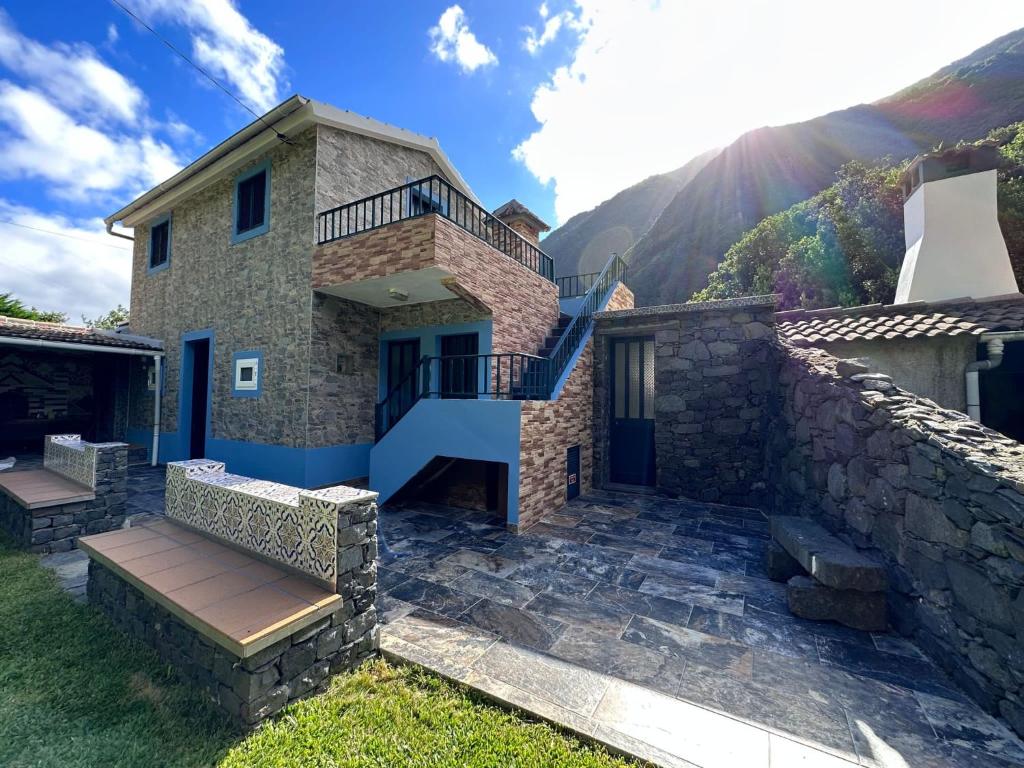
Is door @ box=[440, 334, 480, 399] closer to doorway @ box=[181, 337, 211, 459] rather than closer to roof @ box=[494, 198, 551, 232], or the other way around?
roof @ box=[494, 198, 551, 232]

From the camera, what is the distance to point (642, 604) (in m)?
3.79

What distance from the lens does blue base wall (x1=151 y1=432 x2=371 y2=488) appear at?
729 cm

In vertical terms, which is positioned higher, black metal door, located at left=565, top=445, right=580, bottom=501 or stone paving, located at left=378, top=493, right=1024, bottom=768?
black metal door, located at left=565, top=445, right=580, bottom=501

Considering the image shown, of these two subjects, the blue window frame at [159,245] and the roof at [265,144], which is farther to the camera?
the blue window frame at [159,245]

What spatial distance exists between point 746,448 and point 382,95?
32.8 feet

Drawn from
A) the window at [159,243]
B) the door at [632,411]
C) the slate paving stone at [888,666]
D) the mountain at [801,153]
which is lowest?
the slate paving stone at [888,666]

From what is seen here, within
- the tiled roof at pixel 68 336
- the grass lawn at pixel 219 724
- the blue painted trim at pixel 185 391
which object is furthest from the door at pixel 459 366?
the tiled roof at pixel 68 336

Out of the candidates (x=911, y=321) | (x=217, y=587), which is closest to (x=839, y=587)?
(x=911, y=321)

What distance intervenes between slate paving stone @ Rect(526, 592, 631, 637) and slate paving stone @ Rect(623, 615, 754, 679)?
0.11 m

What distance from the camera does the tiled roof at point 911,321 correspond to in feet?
17.1

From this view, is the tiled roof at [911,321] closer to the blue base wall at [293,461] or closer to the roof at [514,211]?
the roof at [514,211]

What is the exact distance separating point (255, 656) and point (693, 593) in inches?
149

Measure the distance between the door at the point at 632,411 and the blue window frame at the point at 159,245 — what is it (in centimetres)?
1231

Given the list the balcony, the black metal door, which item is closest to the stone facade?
the black metal door
